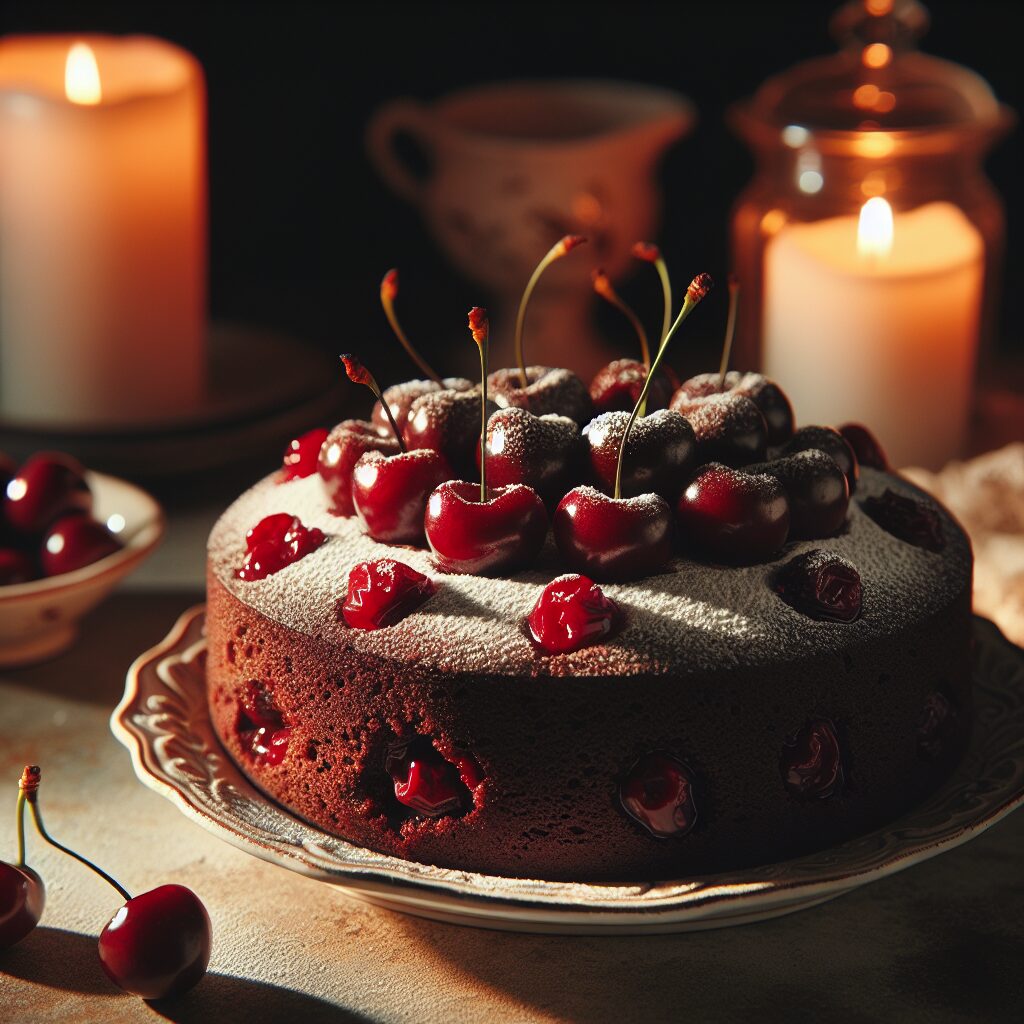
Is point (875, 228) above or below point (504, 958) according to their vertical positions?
above

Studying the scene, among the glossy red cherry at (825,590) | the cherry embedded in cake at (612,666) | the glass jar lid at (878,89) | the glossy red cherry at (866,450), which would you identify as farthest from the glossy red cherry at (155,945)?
the glass jar lid at (878,89)

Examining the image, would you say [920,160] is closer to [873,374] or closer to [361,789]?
[873,374]

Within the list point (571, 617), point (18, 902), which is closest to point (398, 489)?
point (571, 617)

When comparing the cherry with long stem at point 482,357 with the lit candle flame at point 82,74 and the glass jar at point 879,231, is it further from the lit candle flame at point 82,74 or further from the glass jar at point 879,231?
the lit candle flame at point 82,74

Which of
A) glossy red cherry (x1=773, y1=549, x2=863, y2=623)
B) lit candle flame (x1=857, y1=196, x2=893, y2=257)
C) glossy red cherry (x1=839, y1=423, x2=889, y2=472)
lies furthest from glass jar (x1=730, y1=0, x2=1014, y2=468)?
glossy red cherry (x1=773, y1=549, x2=863, y2=623)

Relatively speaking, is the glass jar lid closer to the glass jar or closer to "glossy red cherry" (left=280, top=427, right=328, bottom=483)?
the glass jar

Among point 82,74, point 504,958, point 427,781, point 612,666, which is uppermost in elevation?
point 82,74

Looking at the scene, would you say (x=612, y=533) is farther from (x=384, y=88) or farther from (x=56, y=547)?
(x=384, y=88)
